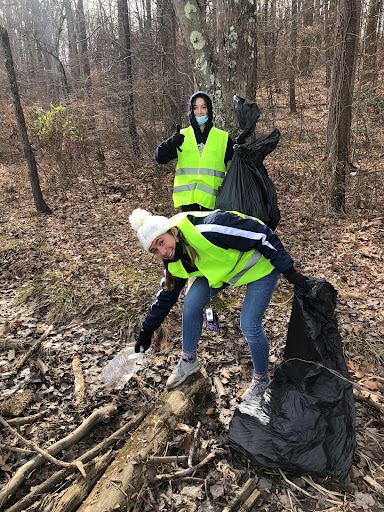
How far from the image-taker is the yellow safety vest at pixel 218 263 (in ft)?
7.56

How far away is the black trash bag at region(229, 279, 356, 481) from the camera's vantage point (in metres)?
2.13

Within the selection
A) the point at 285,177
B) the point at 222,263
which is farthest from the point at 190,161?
the point at 285,177

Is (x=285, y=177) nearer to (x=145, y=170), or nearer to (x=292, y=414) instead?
(x=145, y=170)

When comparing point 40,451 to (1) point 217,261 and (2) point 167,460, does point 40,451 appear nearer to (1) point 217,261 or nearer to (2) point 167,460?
(2) point 167,460

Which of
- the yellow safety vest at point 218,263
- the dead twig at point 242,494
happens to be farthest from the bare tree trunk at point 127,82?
the dead twig at point 242,494

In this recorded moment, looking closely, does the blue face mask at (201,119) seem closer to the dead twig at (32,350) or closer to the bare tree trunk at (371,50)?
the dead twig at (32,350)

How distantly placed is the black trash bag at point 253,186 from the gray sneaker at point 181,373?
133cm

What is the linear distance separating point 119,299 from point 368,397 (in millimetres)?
2845

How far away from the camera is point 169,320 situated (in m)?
3.96

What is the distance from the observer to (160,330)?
375 cm

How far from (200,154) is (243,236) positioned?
5.81ft

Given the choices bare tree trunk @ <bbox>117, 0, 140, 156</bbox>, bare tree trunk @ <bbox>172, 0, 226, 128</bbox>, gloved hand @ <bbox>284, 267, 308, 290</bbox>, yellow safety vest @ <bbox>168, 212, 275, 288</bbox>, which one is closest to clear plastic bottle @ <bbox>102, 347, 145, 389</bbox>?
yellow safety vest @ <bbox>168, 212, 275, 288</bbox>

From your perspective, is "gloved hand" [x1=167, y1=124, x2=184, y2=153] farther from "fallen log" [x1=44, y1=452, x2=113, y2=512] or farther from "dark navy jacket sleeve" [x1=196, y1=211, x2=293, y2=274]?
"fallen log" [x1=44, y1=452, x2=113, y2=512]

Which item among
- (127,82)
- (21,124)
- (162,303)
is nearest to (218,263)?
(162,303)
